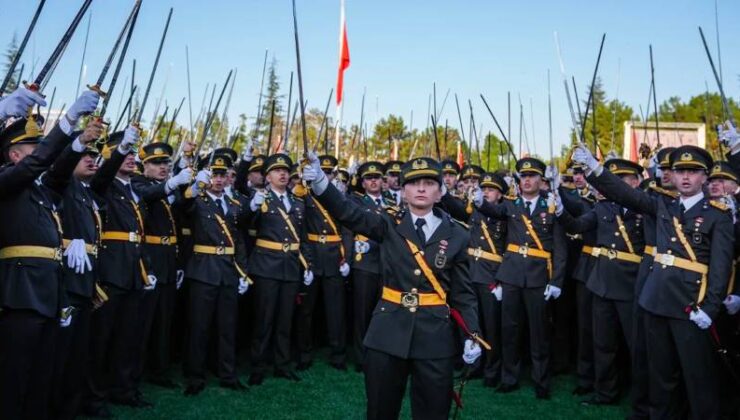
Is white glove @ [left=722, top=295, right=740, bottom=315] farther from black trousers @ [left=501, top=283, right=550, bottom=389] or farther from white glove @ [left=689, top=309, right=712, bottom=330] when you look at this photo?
black trousers @ [left=501, top=283, right=550, bottom=389]

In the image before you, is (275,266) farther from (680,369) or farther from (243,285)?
(680,369)

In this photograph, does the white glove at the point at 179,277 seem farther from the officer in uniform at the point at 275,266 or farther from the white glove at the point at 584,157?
the white glove at the point at 584,157

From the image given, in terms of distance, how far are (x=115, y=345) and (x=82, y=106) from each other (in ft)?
10.8

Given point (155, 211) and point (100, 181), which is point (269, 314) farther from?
point (100, 181)

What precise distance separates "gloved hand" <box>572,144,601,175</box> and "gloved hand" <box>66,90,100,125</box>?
406 cm

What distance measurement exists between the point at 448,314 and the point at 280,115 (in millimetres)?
16293

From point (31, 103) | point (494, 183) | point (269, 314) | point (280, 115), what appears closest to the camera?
point (31, 103)

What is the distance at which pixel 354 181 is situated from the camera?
410 inches

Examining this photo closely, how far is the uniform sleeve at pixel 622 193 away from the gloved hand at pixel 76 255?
462cm

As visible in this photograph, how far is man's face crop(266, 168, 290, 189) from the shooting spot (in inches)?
321

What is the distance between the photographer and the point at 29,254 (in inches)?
173

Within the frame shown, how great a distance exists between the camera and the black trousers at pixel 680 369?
5.37m

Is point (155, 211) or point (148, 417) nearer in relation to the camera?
point (148, 417)

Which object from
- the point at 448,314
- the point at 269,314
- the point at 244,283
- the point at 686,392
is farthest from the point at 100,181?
the point at 686,392
